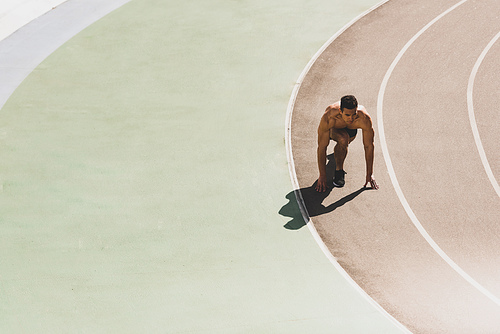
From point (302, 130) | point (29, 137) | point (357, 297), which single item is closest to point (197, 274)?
point (357, 297)

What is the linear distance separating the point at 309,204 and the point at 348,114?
5.77ft

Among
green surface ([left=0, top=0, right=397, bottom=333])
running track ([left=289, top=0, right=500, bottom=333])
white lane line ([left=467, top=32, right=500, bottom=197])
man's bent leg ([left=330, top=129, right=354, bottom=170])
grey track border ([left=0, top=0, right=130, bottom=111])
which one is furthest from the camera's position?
grey track border ([left=0, top=0, right=130, bottom=111])

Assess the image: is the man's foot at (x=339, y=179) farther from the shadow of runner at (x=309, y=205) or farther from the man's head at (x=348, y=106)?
the man's head at (x=348, y=106)

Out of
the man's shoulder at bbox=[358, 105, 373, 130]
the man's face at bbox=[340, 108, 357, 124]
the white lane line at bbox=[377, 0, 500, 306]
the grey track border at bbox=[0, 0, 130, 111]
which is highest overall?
the grey track border at bbox=[0, 0, 130, 111]

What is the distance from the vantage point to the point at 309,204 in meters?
9.86

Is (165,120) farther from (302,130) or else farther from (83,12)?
(83,12)

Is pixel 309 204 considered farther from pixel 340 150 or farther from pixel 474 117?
pixel 474 117

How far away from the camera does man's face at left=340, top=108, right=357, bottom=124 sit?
8.88 metres

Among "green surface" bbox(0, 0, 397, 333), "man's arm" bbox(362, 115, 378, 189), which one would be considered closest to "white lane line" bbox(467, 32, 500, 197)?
"man's arm" bbox(362, 115, 378, 189)

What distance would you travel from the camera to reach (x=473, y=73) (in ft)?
42.4

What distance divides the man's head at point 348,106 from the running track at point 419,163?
65.5 inches

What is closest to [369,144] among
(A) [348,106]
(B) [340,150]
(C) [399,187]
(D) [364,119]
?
(D) [364,119]

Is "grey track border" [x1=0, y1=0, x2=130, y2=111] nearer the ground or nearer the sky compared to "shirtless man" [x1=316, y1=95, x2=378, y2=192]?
nearer the sky

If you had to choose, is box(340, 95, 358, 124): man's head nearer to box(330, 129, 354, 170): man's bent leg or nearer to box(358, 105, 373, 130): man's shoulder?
box(358, 105, 373, 130): man's shoulder
